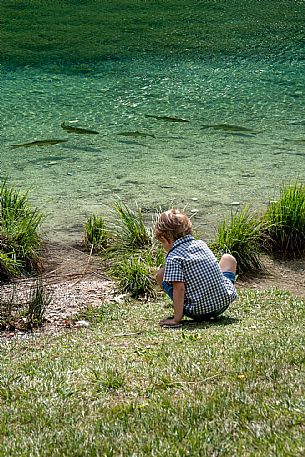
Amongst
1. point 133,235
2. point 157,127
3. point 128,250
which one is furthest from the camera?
point 157,127

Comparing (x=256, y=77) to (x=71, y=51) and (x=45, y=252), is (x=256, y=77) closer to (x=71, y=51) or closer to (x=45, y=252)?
(x=71, y=51)

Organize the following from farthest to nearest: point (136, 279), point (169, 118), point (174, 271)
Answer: point (169, 118)
point (136, 279)
point (174, 271)

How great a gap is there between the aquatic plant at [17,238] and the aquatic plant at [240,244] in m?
1.82

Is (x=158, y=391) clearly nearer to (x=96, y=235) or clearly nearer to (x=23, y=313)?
(x=23, y=313)

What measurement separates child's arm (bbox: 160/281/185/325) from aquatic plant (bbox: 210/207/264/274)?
6.58 ft

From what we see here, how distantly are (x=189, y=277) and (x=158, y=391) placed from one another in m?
1.86

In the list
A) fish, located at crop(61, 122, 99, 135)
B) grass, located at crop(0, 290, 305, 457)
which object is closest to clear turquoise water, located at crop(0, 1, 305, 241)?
fish, located at crop(61, 122, 99, 135)

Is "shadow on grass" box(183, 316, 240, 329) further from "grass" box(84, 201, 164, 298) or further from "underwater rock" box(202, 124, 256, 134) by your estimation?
"underwater rock" box(202, 124, 256, 134)

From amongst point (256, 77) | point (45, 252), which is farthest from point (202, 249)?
point (256, 77)

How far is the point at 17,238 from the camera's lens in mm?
8141

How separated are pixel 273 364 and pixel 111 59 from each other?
17789 mm

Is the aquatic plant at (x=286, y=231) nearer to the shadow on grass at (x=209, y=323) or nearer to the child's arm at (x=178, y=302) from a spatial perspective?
the shadow on grass at (x=209, y=323)

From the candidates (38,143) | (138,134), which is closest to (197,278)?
(38,143)

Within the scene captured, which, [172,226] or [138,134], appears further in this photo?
[138,134]
